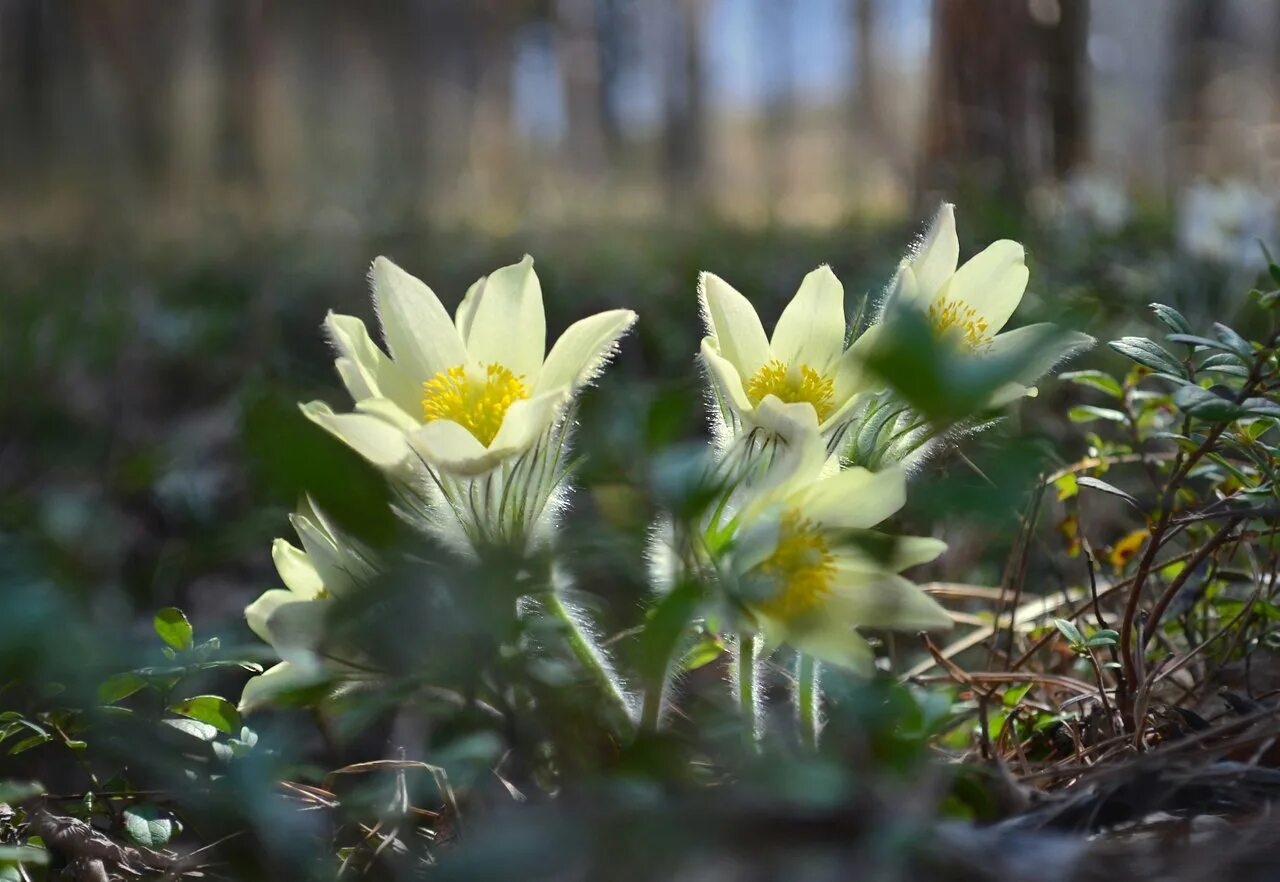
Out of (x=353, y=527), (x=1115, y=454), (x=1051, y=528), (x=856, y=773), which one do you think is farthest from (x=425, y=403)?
(x=1051, y=528)

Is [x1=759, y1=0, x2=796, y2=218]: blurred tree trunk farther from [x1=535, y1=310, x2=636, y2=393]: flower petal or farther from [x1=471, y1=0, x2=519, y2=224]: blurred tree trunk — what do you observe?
[x1=535, y1=310, x2=636, y2=393]: flower petal

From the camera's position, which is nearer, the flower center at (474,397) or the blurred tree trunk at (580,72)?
the flower center at (474,397)

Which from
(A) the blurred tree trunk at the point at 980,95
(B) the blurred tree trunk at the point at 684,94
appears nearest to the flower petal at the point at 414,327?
(A) the blurred tree trunk at the point at 980,95

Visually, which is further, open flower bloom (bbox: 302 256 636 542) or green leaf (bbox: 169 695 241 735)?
green leaf (bbox: 169 695 241 735)

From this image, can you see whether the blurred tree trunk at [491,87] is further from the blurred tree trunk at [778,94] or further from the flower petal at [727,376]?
the flower petal at [727,376]

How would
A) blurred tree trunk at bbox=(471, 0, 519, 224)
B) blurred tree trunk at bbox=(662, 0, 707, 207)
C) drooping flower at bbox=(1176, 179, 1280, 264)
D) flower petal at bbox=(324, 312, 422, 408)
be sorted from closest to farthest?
flower petal at bbox=(324, 312, 422, 408) < drooping flower at bbox=(1176, 179, 1280, 264) < blurred tree trunk at bbox=(471, 0, 519, 224) < blurred tree trunk at bbox=(662, 0, 707, 207)

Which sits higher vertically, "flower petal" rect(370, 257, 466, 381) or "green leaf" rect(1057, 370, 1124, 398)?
"flower petal" rect(370, 257, 466, 381)

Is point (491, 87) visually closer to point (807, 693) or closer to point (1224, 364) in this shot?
point (1224, 364)

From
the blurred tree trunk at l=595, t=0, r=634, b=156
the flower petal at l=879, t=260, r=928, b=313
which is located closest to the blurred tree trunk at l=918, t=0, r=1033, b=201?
the flower petal at l=879, t=260, r=928, b=313
